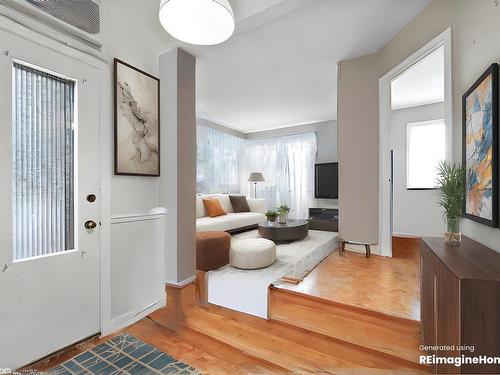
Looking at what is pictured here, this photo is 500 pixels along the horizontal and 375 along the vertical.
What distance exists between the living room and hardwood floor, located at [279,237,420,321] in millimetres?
25

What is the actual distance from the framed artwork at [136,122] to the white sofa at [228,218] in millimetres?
1774

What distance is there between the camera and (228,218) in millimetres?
4582

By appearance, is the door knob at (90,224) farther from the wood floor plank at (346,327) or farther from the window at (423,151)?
the window at (423,151)

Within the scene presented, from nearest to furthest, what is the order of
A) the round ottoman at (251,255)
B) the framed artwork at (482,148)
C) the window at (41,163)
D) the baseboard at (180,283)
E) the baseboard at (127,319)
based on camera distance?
the framed artwork at (482,148) → the window at (41,163) → the baseboard at (127,319) → the baseboard at (180,283) → the round ottoman at (251,255)

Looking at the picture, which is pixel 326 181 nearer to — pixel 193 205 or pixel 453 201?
pixel 193 205

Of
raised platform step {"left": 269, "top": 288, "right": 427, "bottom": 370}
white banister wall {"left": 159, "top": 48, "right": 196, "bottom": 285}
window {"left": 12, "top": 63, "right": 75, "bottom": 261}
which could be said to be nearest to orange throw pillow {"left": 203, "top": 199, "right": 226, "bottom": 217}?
white banister wall {"left": 159, "top": 48, "right": 196, "bottom": 285}

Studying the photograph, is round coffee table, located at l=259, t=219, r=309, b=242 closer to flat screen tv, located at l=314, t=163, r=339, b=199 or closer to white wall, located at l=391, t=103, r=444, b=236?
flat screen tv, located at l=314, t=163, r=339, b=199

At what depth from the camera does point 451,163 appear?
5.88ft

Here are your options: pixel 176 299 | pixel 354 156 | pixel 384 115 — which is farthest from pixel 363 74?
pixel 176 299

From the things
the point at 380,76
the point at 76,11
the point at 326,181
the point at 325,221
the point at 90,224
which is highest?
the point at 380,76

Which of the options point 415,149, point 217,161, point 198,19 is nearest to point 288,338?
point 198,19

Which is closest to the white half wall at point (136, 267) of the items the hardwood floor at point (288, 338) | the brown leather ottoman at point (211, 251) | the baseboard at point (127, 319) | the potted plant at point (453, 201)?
the baseboard at point (127, 319)

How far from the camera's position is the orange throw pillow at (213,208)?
4.80 m

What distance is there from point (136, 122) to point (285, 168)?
487 centimetres
